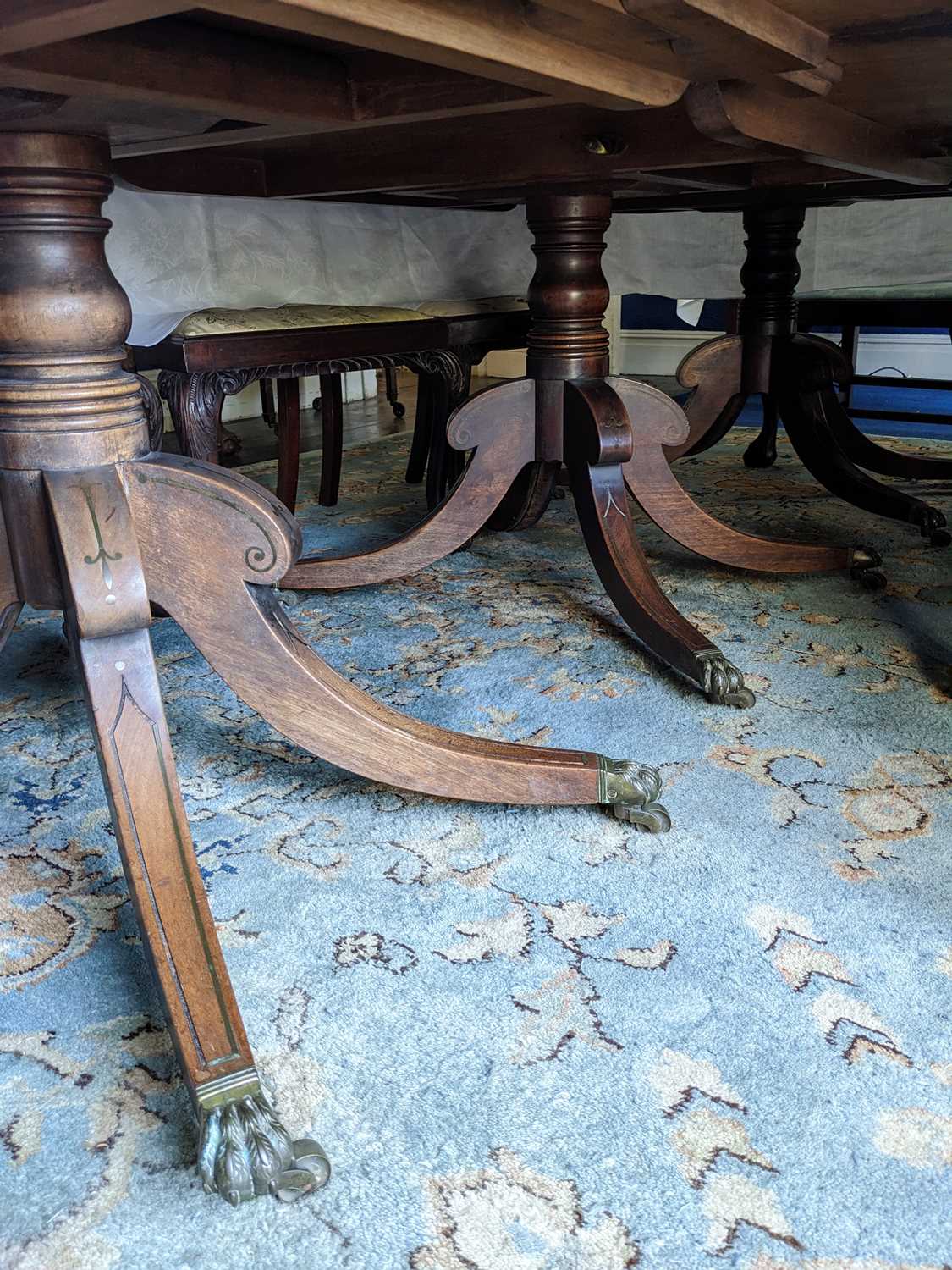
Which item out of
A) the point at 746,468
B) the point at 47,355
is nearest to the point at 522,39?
the point at 47,355

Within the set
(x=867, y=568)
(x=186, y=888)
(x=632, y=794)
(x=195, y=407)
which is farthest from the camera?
(x=867, y=568)

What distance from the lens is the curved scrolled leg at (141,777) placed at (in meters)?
0.62

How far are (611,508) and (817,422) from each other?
0.72 meters

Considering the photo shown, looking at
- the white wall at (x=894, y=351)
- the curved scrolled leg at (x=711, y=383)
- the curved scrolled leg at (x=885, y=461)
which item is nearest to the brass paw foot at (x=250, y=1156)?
the curved scrolled leg at (x=711, y=383)

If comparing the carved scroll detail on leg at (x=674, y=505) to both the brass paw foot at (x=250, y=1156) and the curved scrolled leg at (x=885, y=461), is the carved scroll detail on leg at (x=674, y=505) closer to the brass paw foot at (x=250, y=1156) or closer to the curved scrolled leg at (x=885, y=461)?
the curved scrolled leg at (x=885, y=461)

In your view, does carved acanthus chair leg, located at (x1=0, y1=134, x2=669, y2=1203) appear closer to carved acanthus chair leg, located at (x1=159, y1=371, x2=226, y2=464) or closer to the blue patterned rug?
the blue patterned rug

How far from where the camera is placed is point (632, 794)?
900 millimetres

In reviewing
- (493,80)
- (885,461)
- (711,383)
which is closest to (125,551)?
(493,80)

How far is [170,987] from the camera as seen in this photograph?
2.08ft

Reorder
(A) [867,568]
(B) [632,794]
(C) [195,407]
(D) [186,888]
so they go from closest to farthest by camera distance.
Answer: (D) [186,888], (B) [632,794], (C) [195,407], (A) [867,568]

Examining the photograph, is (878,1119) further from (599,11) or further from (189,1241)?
(599,11)

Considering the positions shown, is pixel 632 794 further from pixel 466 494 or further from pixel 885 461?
pixel 885 461

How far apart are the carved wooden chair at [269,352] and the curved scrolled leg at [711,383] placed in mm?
462

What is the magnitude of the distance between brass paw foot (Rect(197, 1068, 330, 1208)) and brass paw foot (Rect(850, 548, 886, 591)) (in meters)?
1.18
